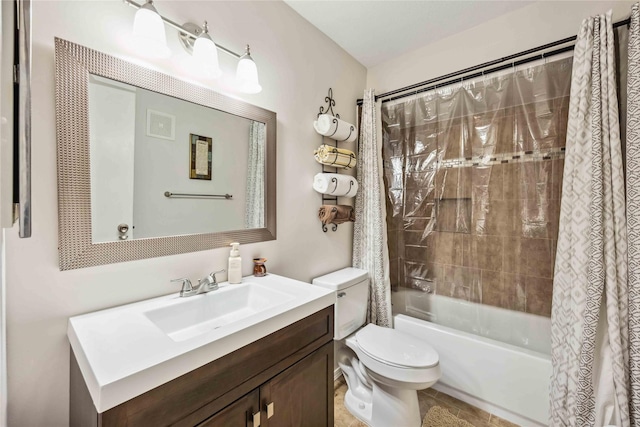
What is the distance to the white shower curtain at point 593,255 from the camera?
127 cm

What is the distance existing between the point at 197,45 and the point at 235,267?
3.22 feet

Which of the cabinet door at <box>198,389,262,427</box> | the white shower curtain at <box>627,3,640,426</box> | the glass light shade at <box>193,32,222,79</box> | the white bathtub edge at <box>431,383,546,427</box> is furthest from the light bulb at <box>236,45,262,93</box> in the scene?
the white bathtub edge at <box>431,383,546,427</box>

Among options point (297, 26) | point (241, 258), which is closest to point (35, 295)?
point (241, 258)

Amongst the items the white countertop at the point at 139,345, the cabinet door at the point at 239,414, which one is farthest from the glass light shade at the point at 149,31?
the cabinet door at the point at 239,414

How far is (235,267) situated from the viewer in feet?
4.33

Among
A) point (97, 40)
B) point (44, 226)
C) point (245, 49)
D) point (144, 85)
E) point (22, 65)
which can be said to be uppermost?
point (245, 49)

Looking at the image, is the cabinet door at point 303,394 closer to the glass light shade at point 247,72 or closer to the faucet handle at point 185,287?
the faucet handle at point 185,287

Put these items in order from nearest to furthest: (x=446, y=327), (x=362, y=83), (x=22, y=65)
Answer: (x=22, y=65) → (x=446, y=327) → (x=362, y=83)

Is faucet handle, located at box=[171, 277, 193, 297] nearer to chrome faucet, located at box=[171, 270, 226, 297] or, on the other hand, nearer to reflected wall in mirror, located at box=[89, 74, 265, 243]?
chrome faucet, located at box=[171, 270, 226, 297]

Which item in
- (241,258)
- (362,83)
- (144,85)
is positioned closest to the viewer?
(144,85)

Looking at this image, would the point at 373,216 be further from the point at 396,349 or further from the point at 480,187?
the point at 396,349

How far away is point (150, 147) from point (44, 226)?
0.44 m

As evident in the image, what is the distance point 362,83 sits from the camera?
7.66ft

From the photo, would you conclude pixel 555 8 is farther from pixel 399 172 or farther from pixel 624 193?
pixel 399 172
